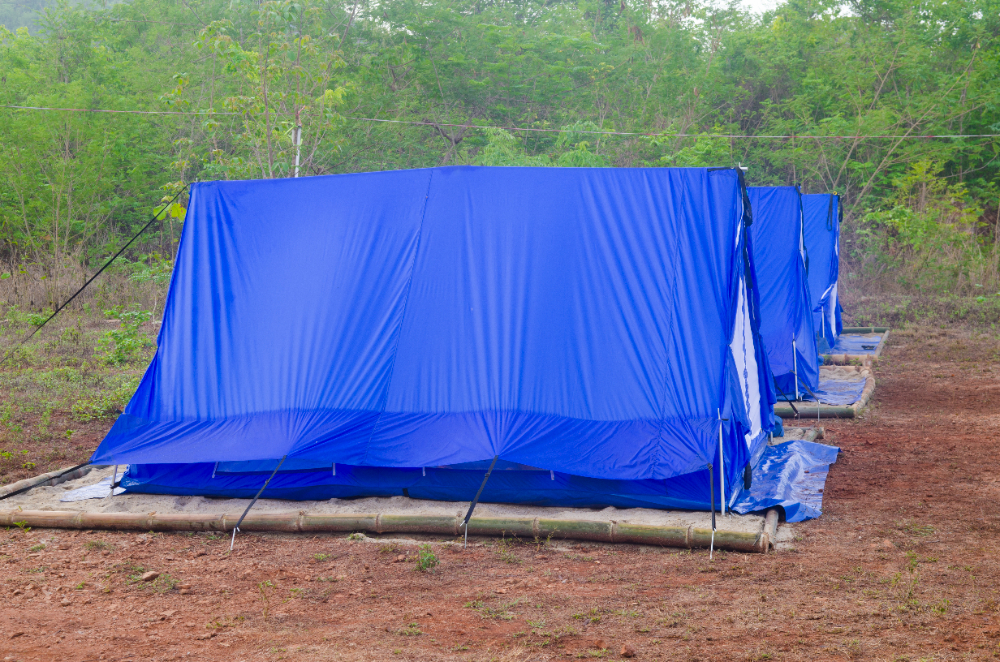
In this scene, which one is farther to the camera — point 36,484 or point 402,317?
point 36,484

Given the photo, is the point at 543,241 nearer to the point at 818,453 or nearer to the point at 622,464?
the point at 622,464

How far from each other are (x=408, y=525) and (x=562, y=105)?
663 inches

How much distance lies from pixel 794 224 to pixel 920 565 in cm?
524

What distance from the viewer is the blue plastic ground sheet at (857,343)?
11129 mm

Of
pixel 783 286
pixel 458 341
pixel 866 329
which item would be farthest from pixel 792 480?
pixel 866 329

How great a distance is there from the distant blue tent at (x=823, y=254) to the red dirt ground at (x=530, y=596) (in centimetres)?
623

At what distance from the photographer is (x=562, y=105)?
19922 mm

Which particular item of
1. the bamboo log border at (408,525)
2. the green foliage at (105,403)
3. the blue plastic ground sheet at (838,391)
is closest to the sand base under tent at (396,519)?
the bamboo log border at (408,525)

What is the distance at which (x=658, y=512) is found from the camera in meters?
4.67

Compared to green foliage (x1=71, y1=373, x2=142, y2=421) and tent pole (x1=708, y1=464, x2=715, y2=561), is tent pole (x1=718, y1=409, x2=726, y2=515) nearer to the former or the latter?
tent pole (x1=708, y1=464, x2=715, y2=561)

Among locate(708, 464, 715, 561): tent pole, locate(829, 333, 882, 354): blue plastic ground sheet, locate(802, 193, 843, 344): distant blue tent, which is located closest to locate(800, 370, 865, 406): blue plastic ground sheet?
locate(802, 193, 843, 344): distant blue tent

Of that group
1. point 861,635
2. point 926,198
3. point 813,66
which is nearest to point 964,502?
point 861,635

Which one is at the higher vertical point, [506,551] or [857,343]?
[857,343]

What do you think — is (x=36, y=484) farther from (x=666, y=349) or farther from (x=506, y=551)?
(x=666, y=349)
